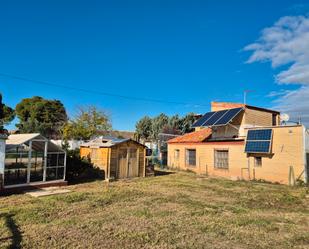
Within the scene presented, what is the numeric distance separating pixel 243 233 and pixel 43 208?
640 cm

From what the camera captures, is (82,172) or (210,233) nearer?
(210,233)

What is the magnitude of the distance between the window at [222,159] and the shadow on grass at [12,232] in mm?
13939

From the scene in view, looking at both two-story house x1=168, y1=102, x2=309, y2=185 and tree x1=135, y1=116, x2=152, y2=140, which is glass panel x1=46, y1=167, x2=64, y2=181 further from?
tree x1=135, y1=116, x2=152, y2=140

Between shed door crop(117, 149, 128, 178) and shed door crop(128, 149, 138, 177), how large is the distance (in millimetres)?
350

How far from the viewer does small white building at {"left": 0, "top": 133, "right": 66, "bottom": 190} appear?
1183cm

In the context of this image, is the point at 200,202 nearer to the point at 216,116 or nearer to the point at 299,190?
the point at 299,190

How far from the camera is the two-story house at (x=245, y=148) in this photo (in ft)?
45.9

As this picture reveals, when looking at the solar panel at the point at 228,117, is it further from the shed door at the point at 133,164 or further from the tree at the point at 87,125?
the tree at the point at 87,125

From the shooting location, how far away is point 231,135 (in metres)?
18.4

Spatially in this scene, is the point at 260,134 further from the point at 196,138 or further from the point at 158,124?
the point at 158,124

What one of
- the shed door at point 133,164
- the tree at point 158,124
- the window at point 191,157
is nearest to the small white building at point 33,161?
the shed door at point 133,164

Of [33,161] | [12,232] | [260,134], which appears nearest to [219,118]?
[260,134]

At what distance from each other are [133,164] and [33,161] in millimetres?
6292

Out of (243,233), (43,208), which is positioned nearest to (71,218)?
(43,208)
